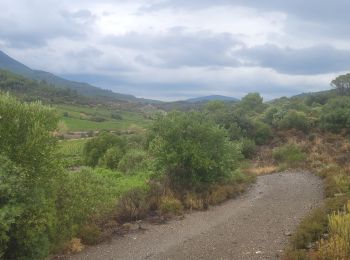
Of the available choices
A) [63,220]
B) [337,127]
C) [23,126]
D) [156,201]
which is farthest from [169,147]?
[337,127]

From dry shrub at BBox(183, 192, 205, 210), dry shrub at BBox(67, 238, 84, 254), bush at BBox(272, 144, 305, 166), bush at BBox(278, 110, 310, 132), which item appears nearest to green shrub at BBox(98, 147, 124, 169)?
bush at BBox(272, 144, 305, 166)

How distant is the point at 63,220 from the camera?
1681 centimetres

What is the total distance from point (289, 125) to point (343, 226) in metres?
45.5

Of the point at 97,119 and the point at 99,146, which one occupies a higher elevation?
the point at 97,119

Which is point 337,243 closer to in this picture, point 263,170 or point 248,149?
point 263,170

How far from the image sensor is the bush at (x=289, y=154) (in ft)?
142

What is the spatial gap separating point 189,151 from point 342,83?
81.8 meters

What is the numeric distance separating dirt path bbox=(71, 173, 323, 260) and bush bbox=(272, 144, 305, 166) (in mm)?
15352

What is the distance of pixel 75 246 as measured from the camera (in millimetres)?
18219

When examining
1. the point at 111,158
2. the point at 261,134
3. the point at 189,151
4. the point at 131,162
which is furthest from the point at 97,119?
the point at 189,151

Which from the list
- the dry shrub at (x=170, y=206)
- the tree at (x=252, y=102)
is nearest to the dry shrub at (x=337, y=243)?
the dry shrub at (x=170, y=206)

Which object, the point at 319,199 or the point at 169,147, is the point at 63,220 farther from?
the point at 319,199

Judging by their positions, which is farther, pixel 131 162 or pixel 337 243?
pixel 131 162

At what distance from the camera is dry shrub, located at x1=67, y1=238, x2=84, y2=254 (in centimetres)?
1805
